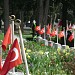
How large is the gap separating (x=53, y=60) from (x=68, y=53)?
42.4 inches

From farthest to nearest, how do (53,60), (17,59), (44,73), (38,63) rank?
(53,60), (38,63), (44,73), (17,59)

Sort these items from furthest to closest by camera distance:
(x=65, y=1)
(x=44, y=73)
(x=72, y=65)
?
(x=65, y=1) < (x=72, y=65) < (x=44, y=73)

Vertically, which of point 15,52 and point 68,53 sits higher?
point 15,52

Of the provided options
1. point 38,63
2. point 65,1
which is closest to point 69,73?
point 38,63

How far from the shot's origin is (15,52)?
7906 millimetres

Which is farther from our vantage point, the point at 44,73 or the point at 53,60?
the point at 53,60

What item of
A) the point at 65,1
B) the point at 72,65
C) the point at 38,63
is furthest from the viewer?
the point at 65,1

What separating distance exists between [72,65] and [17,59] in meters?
3.80

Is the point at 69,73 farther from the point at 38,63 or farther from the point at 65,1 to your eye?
the point at 65,1

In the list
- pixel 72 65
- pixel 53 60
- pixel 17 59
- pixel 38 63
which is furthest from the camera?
pixel 53 60

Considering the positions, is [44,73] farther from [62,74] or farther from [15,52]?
[15,52]

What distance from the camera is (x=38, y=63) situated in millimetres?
12836

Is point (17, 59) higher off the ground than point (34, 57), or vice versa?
point (17, 59)

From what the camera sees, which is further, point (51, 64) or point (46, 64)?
point (51, 64)
